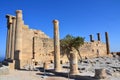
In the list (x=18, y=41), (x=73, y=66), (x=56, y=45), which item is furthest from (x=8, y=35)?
(x=73, y=66)

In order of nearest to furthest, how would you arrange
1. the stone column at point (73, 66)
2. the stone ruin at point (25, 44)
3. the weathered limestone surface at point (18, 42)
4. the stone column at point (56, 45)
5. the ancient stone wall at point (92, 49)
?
the stone column at point (73, 66), the stone column at point (56, 45), the weathered limestone surface at point (18, 42), the stone ruin at point (25, 44), the ancient stone wall at point (92, 49)

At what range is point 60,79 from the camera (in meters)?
17.6

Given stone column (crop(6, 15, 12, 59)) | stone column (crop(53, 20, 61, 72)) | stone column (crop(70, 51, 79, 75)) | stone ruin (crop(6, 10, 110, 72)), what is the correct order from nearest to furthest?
stone column (crop(70, 51, 79, 75)), stone column (crop(53, 20, 61, 72)), stone ruin (crop(6, 10, 110, 72)), stone column (crop(6, 15, 12, 59))

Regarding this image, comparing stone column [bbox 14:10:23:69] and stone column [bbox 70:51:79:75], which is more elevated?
stone column [bbox 14:10:23:69]

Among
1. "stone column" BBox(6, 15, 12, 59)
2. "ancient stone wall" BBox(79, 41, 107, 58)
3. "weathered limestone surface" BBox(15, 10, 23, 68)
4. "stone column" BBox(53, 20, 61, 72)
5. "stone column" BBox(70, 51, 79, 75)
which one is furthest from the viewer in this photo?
"ancient stone wall" BBox(79, 41, 107, 58)

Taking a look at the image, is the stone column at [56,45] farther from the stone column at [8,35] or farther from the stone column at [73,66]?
the stone column at [8,35]

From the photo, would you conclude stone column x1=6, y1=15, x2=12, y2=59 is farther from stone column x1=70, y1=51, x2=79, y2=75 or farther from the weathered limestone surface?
stone column x1=70, y1=51, x2=79, y2=75

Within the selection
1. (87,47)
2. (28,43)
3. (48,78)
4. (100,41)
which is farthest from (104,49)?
(48,78)

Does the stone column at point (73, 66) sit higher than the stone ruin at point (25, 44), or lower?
lower

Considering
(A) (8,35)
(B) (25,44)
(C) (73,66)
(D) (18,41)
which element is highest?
(A) (8,35)

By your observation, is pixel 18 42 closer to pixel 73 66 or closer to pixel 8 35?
pixel 8 35

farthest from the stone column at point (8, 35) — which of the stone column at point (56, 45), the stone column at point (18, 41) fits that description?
the stone column at point (56, 45)

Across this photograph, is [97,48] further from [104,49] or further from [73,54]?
[73,54]

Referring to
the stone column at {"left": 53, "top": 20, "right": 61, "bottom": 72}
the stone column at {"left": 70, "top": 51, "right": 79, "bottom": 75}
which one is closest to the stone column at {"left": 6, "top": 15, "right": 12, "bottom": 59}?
the stone column at {"left": 53, "top": 20, "right": 61, "bottom": 72}
